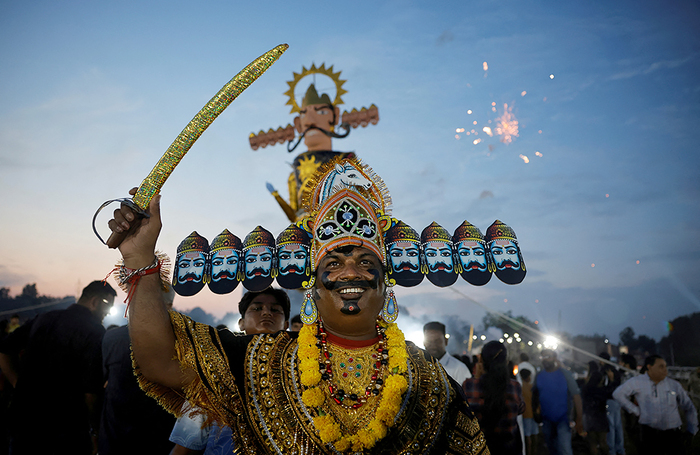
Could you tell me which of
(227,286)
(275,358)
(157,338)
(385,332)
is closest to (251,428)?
(275,358)

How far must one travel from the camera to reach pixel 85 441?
4.22 m

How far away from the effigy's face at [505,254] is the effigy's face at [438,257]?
1.17 feet

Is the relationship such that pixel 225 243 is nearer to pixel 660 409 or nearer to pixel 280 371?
pixel 280 371

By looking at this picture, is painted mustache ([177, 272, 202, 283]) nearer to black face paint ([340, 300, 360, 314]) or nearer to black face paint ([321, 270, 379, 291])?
black face paint ([321, 270, 379, 291])

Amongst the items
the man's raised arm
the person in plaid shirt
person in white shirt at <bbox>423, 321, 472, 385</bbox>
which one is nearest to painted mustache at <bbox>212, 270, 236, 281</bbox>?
the man's raised arm

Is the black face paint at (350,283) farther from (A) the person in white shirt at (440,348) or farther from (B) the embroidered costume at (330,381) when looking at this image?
(A) the person in white shirt at (440,348)

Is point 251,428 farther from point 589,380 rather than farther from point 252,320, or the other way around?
point 589,380

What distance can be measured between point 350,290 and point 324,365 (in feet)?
1.42

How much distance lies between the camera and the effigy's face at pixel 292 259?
3395 millimetres


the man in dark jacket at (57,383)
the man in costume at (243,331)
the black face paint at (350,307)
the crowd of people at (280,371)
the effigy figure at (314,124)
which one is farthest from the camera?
the effigy figure at (314,124)

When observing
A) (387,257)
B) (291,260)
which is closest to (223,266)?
(291,260)

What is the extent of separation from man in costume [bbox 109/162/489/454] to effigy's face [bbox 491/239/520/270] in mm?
1127

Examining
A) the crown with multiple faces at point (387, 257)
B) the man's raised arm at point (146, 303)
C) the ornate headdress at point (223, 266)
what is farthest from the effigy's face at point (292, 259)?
the man's raised arm at point (146, 303)

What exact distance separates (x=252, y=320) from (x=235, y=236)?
73 centimetres
